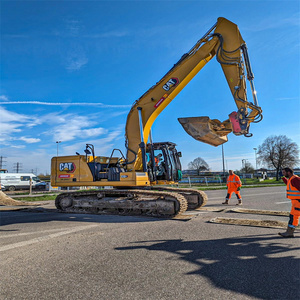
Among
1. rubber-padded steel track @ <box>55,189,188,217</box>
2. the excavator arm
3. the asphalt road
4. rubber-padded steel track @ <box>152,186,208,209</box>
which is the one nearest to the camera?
the asphalt road

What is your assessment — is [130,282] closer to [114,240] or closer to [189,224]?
[114,240]

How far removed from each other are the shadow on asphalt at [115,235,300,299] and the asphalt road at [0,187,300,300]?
1cm

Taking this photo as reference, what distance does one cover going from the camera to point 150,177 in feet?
30.9

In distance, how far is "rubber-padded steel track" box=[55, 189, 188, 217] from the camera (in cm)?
810

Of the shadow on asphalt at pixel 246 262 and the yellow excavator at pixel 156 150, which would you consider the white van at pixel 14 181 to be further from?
the shadow on asphalt at pixel 246 262

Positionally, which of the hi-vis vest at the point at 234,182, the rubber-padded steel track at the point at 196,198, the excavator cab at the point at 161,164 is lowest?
the rubber-padded steel track at the point at 196,198

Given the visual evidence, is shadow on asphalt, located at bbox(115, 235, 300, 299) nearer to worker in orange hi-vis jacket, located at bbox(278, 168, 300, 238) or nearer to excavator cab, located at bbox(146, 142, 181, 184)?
worker in orange hi-vis jacket, located at bbox(278, 168, 300, 238)

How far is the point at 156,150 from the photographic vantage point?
973cm

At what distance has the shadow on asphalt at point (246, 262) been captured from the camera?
10.3 feet

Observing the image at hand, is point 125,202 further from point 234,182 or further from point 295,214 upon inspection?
point 234,182

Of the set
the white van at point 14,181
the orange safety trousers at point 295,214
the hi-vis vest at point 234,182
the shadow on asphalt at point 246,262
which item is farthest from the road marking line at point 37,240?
the white van at point 14,181

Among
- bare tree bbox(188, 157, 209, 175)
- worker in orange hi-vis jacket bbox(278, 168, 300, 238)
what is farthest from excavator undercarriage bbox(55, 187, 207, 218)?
bare tree bbox(188, 157, 209, 175)

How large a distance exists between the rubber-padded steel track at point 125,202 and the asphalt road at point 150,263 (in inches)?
60.4

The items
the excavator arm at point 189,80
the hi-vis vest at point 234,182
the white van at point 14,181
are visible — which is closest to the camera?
the excavator arm at point 189,80
